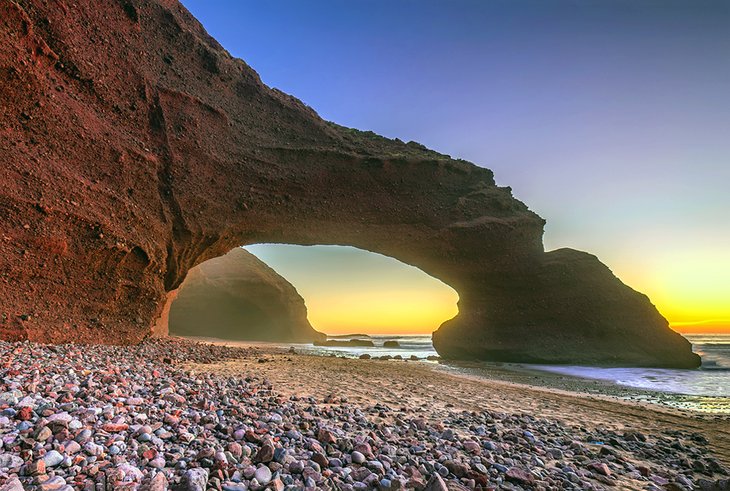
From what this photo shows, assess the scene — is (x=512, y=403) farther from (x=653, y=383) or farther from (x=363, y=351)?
(x=363, y=351)

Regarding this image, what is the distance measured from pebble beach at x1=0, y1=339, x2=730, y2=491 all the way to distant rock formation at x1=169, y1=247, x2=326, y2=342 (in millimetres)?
40192

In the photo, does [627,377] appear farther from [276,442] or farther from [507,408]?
[276,442]

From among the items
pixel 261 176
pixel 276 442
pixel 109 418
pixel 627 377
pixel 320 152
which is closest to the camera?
pixel 109 418

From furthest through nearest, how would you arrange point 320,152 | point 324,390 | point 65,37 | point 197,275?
point 197,275
point 320,152
point 65,37
point 324,390

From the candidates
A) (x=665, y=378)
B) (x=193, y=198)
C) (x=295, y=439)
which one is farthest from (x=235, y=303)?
(x=295, y=439)

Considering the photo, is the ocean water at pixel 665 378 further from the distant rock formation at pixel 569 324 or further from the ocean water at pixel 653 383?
the distant rock formation at pixel 569 324

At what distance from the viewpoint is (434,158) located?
20.0 m

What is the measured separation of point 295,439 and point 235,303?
4573 centimetres

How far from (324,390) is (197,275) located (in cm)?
4299

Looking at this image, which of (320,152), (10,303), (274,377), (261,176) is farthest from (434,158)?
(10,303)

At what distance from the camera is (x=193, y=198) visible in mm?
14477

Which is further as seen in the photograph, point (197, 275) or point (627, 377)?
point (197, 275)

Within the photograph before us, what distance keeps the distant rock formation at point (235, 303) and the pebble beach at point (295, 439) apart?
40.2 m

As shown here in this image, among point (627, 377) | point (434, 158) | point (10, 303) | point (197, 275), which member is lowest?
point (627, 377)
